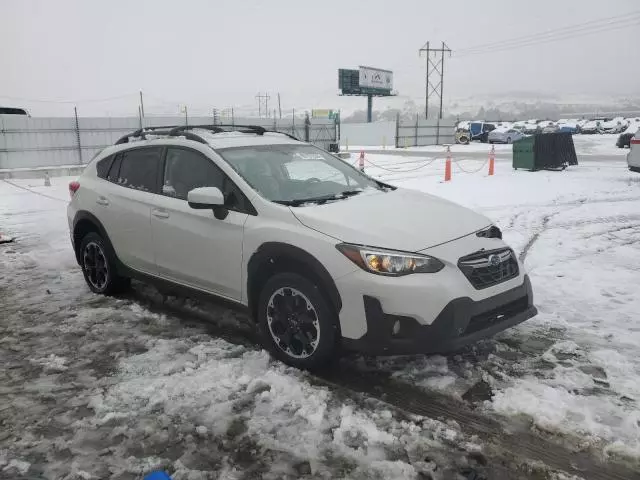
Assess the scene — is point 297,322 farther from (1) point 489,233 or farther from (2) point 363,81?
(2) point 363,81

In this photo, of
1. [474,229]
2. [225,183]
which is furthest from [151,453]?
[474,229]

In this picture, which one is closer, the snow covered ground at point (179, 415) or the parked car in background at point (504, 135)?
the snow covered ground at point (179, 415)

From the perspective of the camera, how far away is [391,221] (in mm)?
3896

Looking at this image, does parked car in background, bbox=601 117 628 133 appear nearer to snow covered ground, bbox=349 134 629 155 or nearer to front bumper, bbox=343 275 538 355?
snow covered ground, bbox=349 134 629 155

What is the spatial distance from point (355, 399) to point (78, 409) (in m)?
1.79

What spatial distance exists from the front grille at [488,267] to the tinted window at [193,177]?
1746 millimetres

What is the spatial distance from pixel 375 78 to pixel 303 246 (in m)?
64.1

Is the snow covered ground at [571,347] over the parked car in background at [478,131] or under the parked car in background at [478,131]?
under

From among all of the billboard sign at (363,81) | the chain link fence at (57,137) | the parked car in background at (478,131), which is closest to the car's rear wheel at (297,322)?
the chain link fence at (57,137)

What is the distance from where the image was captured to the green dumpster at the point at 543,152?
19016 mm

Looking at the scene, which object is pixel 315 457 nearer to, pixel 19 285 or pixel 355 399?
pixel 355 399

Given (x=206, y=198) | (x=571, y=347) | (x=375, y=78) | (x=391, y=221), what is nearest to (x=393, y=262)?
(x=391, y=221)

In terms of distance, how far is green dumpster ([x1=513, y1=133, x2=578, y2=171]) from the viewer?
19016 millimetres

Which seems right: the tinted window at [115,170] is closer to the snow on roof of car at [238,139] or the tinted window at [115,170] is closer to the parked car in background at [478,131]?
the snow on roof of car at [238,139]
